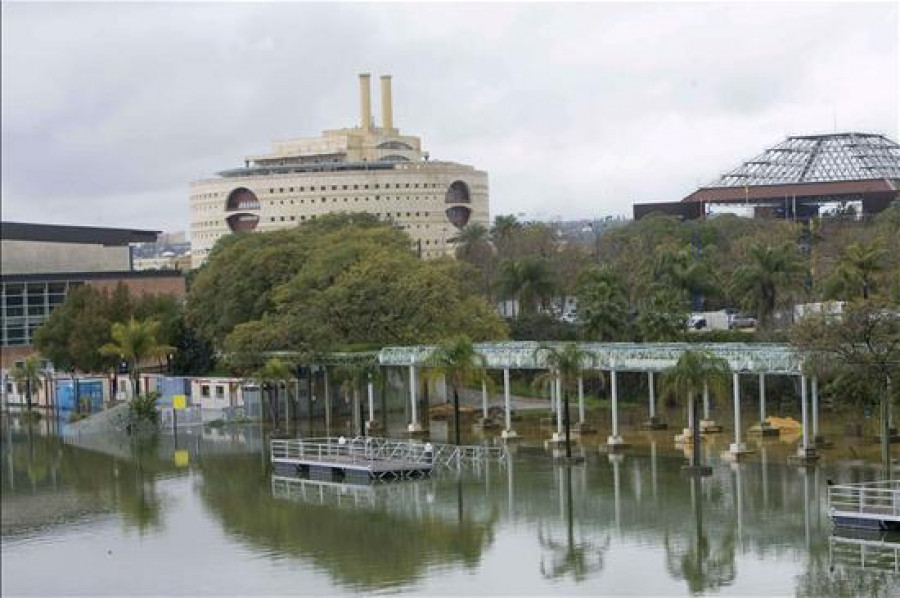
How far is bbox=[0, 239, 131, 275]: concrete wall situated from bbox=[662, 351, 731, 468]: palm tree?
5216 centimetres

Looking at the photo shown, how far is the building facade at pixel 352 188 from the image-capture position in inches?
6181

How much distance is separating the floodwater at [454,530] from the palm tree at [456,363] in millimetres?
3110

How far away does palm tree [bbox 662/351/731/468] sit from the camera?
148 ft

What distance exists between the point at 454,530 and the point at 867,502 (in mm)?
9570

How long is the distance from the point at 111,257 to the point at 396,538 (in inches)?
2599

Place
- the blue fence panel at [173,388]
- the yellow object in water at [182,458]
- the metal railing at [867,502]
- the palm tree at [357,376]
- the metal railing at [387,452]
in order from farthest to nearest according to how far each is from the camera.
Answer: the blue fence panel at [173,388] < the palm tree at [357,376] < the yellow object in water at [182,458] < the metal railing at [387,452] < the metal railing at [867,502]

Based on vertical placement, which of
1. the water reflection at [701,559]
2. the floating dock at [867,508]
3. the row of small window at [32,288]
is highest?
the row of small window at [32,288]

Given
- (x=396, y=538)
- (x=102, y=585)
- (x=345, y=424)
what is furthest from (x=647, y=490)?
(x=345, y=424)

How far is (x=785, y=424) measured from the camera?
54469 millimetres

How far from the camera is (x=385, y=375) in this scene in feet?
201

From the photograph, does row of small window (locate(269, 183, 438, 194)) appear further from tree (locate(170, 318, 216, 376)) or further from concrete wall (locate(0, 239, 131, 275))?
tree (locate(170, 318, 216, 376))

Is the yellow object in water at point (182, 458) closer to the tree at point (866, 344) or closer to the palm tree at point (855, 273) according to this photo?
the tree at point (866, 344)

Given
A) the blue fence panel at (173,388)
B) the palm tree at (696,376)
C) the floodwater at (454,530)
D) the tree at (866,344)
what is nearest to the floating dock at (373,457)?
the floodwater at (454,530)

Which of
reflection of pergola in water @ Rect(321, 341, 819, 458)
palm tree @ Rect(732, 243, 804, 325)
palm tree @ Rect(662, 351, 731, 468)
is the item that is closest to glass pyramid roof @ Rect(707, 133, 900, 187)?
palm tree @ Rect(732, 243, 804, 325)
